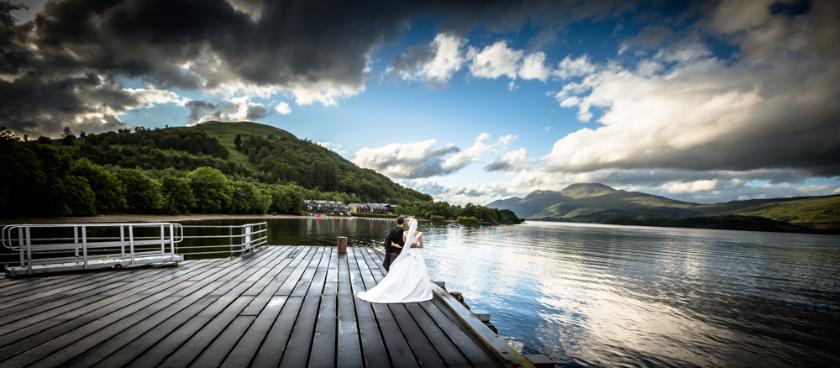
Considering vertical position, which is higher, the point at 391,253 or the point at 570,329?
the point at 391,253

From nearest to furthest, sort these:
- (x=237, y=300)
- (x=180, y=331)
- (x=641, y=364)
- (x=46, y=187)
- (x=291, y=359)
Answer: (x=291, y=359) < (x=180, y=331) < (x=237, y=300) < (x=641, y=364) < (x=46, y=187)

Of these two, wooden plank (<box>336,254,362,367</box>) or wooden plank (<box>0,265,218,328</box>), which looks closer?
wooden plank (<box>336,254,362,367</box>)

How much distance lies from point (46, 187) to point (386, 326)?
244ft

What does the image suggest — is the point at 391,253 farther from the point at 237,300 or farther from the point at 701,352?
the point at 701,352

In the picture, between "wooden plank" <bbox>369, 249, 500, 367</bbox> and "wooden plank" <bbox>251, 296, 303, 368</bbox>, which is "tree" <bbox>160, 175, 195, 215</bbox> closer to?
"wooden plank" <bbox>251, 296, 303, 368</bbox>

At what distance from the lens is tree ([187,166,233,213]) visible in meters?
91.8

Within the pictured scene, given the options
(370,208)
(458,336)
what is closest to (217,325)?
(458,336)

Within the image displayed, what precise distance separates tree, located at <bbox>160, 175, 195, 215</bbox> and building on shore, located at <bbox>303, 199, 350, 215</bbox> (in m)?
73.7

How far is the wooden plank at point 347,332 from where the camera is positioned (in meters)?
4.32

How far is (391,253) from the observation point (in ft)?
32.7

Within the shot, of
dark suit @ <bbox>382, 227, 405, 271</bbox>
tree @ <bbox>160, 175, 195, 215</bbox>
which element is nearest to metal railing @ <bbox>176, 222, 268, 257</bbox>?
dark suit @ <bbox>382, 227, 405, 271</bbox>

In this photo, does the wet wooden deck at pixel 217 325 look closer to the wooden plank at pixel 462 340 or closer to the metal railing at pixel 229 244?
the wooden plank at pixel 462 340

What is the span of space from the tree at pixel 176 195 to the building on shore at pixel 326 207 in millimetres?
73703

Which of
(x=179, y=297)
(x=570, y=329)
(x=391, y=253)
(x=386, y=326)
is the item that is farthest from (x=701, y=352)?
(x=179, y=297)
